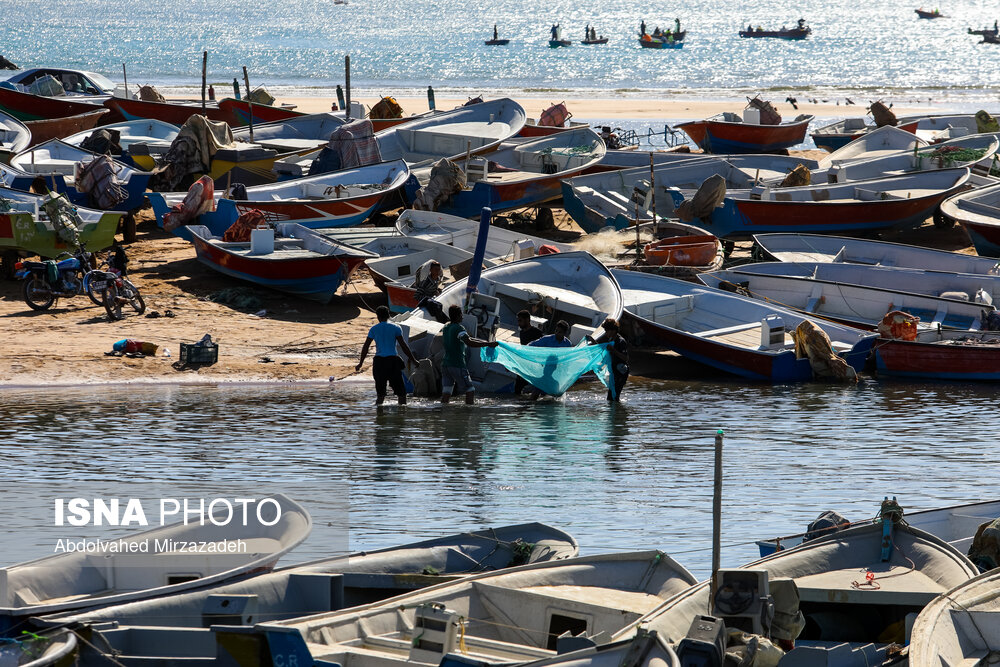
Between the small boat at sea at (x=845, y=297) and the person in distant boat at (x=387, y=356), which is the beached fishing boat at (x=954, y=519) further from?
the small boat at sea at (x=845, y=297)

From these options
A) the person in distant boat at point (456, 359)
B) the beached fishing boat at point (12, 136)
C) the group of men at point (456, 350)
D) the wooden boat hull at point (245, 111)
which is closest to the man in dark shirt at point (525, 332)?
the group of men at point (456, 350)

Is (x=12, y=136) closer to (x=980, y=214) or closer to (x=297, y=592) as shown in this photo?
(x=980, y=214)

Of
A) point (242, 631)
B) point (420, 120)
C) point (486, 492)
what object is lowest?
point (486, 492)

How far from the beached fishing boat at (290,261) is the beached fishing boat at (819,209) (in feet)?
28.3

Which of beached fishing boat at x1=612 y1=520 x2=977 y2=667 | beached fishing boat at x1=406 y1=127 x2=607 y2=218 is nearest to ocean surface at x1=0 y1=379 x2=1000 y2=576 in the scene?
beached fishing boat at x1=612 y1=520 x2=977 y2=667

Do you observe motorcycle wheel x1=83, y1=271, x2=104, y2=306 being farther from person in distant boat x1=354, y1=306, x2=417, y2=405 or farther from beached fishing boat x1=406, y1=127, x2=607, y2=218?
beached fishing boat x1=406, y1=127, x2=607, y2=218

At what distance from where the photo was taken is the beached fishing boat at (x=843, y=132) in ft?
121

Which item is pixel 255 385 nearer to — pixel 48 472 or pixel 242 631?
pixel 48 472

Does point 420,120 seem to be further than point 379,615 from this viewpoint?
Yes

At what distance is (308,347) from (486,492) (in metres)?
6.92

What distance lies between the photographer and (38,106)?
121ft

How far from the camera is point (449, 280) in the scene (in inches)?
786

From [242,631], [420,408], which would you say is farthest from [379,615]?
[420,408]

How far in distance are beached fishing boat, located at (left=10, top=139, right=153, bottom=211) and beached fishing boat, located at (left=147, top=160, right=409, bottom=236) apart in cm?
46
